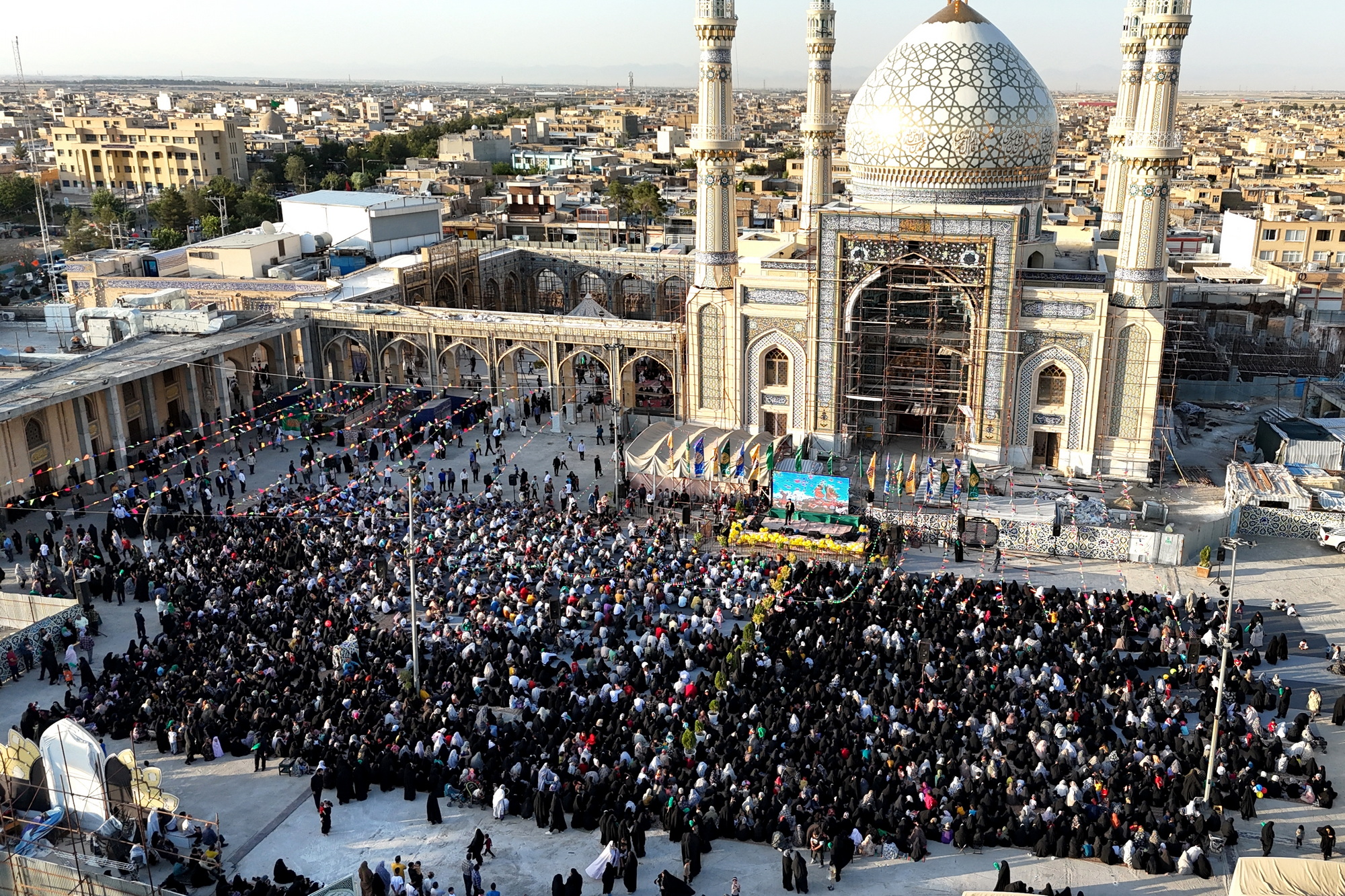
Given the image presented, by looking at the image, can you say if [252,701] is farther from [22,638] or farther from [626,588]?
[626,588]

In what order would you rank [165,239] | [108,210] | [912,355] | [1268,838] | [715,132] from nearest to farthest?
[1268,838], [912,355], [715,132], [165,239], [108,210]

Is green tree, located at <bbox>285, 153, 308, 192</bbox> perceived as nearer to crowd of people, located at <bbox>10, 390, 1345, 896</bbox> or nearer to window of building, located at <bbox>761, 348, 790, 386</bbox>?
window of building, located at <bbox>761, 348, 790, 386</bbox>

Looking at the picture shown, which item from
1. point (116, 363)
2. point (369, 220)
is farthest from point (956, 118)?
point (369, 220)

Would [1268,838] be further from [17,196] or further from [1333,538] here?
[17,196]

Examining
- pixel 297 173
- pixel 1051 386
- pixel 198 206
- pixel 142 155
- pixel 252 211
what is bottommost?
pixel 1051 386

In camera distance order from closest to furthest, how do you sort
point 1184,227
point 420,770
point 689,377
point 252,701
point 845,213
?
point 420,770, point 252,701, point 845,213, point 689,377, point 1184,227

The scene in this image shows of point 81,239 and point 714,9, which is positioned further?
point 81,239

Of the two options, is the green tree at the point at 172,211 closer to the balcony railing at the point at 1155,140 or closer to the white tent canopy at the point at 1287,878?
the balcony railing at the point at 1155,140

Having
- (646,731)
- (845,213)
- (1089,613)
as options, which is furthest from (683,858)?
(845,213)
